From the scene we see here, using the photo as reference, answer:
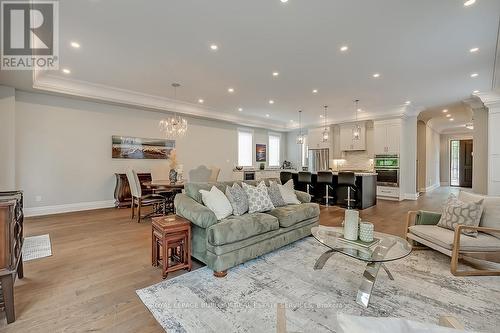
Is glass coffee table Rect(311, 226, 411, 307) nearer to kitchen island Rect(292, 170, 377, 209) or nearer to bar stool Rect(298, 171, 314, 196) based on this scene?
kitchen island Rect(292, 170, 377, 209)

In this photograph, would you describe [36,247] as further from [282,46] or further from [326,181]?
[326,181]

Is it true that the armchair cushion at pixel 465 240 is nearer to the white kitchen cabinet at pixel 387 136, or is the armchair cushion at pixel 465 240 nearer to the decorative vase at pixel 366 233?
A: the decorative vase at pixel 366 233

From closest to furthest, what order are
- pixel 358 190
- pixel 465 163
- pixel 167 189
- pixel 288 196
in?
pixel 288 196 < pixel 167 189 < pixel 358 190 < pixel 465 163

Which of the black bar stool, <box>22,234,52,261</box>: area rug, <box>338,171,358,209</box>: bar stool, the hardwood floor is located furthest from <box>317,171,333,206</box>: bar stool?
<box>22,234,52,261</box>: area rug

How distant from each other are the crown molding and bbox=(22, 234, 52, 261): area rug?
119 inches

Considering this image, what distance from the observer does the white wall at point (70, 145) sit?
202 inches

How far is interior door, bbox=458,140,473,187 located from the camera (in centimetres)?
1186

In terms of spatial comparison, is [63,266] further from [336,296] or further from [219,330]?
[336,296]

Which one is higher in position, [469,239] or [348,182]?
[348,182]

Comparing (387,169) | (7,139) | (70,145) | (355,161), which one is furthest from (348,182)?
(7,139)

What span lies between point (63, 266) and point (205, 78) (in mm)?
4057

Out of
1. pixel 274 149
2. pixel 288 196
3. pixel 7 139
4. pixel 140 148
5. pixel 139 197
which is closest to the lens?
pixel 288 196

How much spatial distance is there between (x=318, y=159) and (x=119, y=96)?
7.49m

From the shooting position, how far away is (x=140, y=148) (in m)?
6.70
